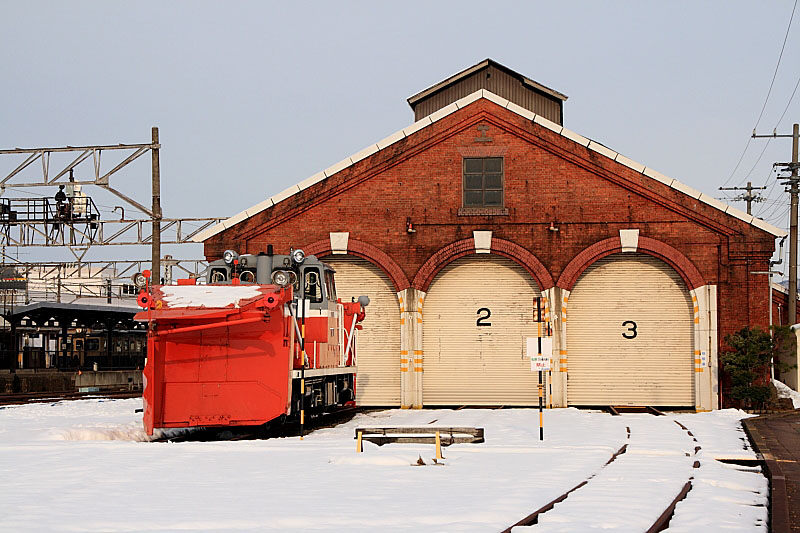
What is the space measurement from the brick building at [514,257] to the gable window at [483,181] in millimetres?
46

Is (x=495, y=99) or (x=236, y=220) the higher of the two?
(x=495, y=99)

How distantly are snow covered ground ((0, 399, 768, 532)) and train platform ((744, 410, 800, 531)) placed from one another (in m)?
0.22

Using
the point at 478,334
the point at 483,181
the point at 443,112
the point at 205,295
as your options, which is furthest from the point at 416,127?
the point at 205,295

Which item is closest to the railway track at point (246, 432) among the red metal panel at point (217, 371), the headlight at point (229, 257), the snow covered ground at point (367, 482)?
the snow covered ground at point (367, 482)

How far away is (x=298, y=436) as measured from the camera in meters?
21.3

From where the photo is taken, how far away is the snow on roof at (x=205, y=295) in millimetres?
19828

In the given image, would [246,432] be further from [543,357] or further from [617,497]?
[617,497]

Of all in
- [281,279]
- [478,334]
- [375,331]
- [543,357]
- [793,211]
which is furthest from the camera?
[793,211]

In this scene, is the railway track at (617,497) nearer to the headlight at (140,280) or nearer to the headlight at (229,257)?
the headlight at (140,280)

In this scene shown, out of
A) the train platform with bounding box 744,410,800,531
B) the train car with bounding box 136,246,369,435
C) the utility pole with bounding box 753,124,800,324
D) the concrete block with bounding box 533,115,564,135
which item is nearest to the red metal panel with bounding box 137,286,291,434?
the train car with bounding box 136,246,369,435

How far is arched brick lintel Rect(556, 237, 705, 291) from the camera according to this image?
30.9 m

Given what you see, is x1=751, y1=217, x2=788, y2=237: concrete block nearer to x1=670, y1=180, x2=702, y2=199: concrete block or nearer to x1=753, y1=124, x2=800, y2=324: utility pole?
x1=670, y1=180, x2=702, y2=199: concrete block

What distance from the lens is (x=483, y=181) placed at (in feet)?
105

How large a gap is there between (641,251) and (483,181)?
5.46 metres
